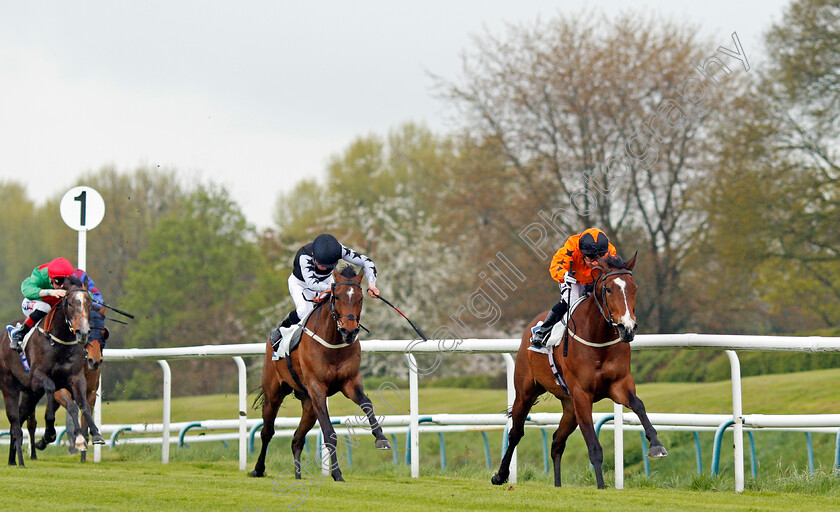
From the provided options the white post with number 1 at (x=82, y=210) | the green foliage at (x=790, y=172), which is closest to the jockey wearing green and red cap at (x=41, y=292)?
the white post with number 1 at (x=82, y=210)

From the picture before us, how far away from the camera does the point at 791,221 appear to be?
21.7 meters

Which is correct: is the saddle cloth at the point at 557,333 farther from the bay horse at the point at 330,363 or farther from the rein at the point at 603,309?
the bay horse at the point at 330,363

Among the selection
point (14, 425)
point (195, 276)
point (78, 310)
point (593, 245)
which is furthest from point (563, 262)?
point (195, 276)

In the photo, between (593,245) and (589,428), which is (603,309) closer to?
(593,245)

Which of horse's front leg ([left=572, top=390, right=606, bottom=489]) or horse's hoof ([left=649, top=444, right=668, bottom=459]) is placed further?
horse's front leg ([left=572, top=390, right=606, bottom=489])

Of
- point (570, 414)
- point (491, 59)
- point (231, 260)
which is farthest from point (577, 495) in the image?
point (231, 260)

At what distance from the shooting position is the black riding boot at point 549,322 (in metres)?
6.51

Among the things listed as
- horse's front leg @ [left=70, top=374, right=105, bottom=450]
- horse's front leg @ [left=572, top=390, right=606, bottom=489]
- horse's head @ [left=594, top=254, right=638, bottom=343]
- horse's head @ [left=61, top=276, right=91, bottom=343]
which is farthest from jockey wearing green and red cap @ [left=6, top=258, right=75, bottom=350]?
horse's head @ [left=594, top=254, right=638, bottom=343]

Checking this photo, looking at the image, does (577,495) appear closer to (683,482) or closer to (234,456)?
(683,482)

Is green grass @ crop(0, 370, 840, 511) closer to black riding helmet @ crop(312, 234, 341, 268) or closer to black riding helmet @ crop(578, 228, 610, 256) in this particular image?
black riding helmet @ crop(312, 234, 341, 268)

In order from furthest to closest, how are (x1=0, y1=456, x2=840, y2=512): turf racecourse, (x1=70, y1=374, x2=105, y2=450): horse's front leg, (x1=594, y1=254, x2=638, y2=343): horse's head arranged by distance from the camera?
1. (x1=70, y1=374, x2=105, y2=450): horse's front leg
2. (x1=594, y1=254, x2=638, y2=343): horse's head
3. (x1=0, y1=456, x2=840, y2=512): turf racecourse

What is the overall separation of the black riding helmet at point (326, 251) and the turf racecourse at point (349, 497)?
156 cm

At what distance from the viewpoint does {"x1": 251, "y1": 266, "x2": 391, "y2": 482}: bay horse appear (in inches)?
262

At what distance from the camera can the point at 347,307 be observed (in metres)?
6.66
